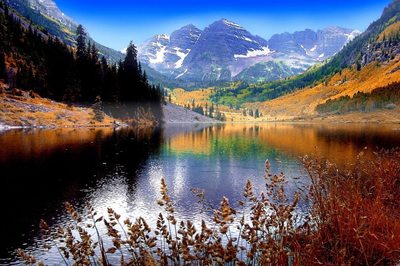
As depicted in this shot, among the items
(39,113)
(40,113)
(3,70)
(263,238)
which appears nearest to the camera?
(263,238)

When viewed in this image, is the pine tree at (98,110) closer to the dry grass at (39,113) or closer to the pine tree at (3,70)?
the dry grass at (39,113)

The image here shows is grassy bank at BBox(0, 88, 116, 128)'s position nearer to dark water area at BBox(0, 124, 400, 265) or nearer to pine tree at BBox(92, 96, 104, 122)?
pine tree at BBox(92, 96, 104, 122)

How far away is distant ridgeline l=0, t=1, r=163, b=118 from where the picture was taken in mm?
149500

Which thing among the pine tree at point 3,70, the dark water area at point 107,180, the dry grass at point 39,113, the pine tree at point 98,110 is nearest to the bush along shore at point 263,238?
the dark water area at point 107,180

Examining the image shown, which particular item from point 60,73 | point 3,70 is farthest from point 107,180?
point 60,73

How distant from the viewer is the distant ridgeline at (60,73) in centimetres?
14950

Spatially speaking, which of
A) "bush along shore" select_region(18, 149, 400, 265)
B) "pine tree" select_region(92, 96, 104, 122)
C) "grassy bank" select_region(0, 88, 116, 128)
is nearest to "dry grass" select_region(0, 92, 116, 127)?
"grassy bank" select_region(0, 88, 116, 128)

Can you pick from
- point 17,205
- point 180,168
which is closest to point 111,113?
point 180,168

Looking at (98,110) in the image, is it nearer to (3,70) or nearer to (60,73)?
(60,73)

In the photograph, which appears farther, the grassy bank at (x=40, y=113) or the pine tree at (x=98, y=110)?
the pine tree at (x=98, y=110)

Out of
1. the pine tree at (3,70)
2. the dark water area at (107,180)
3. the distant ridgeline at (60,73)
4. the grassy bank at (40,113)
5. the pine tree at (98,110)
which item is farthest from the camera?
the pine tree at (98,110)

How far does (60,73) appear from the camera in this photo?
532 ft

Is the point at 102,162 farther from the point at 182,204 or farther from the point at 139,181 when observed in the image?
the point at 182,204

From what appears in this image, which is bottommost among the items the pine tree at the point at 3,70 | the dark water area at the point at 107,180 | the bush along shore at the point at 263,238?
the dark water area at the point at 107,180
